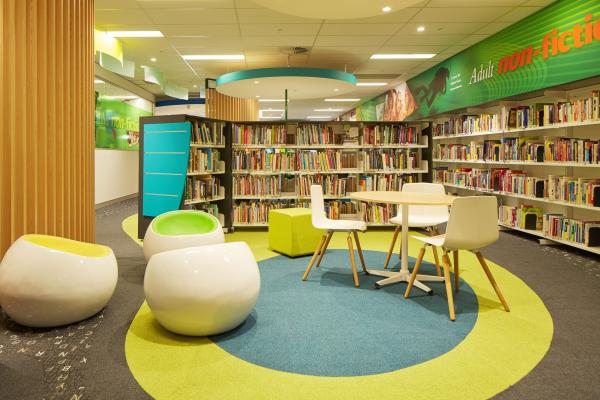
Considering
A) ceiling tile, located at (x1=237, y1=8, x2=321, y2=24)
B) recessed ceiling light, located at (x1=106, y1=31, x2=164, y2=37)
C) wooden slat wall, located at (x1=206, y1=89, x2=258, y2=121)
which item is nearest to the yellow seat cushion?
ceiling tile, located at (x1=237, y1=8, x2=321, y2=24)

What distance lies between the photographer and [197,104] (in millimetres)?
15453

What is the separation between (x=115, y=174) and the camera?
11.7 meters

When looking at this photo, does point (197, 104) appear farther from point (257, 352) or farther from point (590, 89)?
point (257, 352)

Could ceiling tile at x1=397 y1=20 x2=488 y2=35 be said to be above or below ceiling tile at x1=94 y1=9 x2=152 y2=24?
above

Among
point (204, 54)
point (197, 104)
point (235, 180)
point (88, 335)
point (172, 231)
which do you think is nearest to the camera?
point (88, 335)

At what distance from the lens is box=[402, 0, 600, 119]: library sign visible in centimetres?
Answer: 527

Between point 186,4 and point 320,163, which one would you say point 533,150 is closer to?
point 320,163

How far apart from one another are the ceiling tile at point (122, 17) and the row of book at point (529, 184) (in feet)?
20.8

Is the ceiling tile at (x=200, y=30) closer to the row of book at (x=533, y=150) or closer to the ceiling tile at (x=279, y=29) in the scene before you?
the ceiling tile at (x=279, y=29)

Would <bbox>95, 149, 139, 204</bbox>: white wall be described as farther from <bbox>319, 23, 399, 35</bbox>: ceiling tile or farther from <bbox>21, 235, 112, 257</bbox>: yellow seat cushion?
<bbox>21, 235, 112, 257</bbox>: yellow seat cushion

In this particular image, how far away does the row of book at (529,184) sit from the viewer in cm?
536

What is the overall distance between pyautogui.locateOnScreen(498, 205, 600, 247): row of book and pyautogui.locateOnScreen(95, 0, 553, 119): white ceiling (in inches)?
118

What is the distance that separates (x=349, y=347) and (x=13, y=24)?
11.8ft

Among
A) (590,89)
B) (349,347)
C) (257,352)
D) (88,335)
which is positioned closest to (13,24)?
(88,335)
